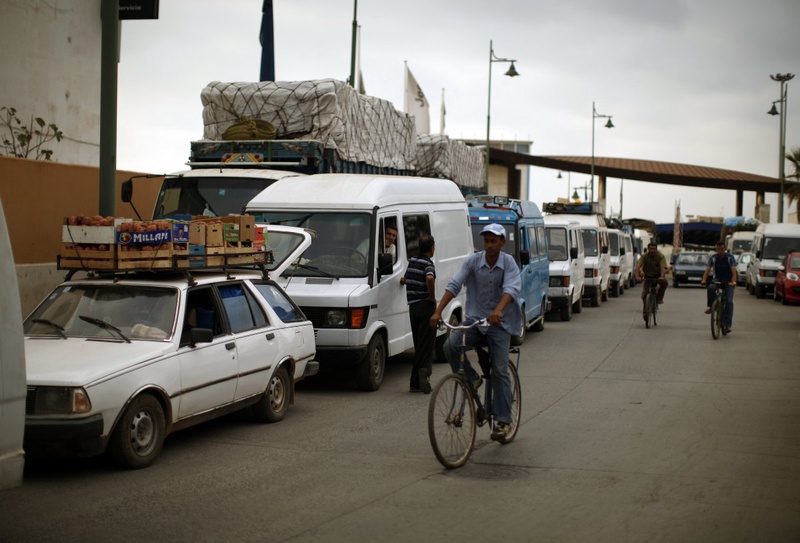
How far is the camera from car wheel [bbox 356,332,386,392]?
12.0 m

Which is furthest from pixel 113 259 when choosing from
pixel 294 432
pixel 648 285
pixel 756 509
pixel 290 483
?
pixel 648 285

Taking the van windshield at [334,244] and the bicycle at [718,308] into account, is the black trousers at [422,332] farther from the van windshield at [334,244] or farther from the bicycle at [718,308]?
the bicycle at [718,308]

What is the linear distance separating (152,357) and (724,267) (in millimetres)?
13992

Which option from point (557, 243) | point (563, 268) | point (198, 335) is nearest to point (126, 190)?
point (198, 335)

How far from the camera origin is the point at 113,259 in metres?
9.03

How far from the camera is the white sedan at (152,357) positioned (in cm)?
731

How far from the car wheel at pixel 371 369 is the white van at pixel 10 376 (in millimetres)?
6684

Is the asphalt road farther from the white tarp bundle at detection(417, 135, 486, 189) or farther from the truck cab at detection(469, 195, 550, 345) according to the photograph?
the white tarp bundle at detection(417, 135, 486, 189)

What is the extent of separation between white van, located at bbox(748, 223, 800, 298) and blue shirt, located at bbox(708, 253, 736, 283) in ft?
55.1

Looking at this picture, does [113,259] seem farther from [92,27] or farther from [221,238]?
[92,27]

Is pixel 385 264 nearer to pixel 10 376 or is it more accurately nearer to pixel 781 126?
pixel 10 376

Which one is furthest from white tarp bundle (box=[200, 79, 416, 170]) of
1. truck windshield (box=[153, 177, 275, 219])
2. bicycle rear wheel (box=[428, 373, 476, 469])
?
bicycle rear wheel (box=[428, 373, 476, 469])

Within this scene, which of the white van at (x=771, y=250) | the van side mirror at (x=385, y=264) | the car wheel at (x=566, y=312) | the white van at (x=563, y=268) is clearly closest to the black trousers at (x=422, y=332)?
the van side mirror at (x=385, y=264)

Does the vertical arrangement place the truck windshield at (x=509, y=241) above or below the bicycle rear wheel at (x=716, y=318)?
above
